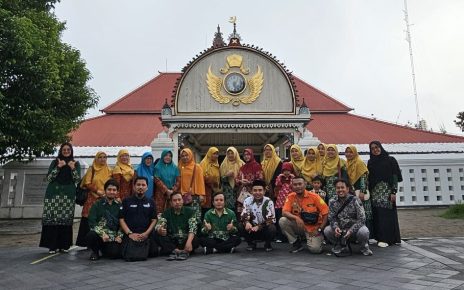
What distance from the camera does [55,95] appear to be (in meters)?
8.21

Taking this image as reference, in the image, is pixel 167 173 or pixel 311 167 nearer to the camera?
pixel 167 173

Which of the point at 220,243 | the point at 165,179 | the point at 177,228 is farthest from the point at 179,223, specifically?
the point at 165,179

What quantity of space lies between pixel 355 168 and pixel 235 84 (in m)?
5.43

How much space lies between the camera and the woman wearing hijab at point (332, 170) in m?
5.33

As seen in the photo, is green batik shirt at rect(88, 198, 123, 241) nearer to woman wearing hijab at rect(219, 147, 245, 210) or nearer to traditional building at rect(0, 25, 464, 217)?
woman wearing hijab at rect(219, 147, 245, 210)

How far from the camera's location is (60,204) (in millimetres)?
5117

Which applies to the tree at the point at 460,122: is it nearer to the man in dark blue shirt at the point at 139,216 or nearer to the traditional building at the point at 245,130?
the traditional building at the point at 245,130

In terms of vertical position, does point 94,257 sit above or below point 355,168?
below

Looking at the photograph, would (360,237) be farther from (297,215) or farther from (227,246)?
(227,246)

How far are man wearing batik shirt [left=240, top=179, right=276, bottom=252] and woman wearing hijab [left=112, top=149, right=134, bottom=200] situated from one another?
72.9 inches

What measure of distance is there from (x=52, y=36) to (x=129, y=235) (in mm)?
6211

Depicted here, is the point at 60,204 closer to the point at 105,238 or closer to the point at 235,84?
the point at 105,238

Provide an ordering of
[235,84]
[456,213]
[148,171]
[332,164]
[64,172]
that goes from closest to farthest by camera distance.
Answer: [64,172], [332,164], [148,171], [456,213], [235,84]

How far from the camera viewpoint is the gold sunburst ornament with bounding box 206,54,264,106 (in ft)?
32.7
